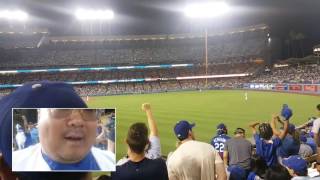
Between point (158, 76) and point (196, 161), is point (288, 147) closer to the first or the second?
point (196, 161)

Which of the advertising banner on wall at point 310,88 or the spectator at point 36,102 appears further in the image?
the advertising banner on wall at point 310,88

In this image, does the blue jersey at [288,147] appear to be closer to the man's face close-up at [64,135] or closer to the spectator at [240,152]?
the spectator at [240,152]

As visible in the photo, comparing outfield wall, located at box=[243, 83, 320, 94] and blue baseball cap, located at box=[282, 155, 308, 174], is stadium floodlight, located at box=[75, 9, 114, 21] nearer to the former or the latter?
outfield wall, located at box=[243, 83, 320, 94]

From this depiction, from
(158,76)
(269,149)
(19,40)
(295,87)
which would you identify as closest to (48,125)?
(269,149)

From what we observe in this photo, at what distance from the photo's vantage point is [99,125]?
1.52 metres

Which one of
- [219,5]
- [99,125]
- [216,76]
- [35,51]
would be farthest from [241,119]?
[35,51]

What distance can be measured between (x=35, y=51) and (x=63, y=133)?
84876 mm

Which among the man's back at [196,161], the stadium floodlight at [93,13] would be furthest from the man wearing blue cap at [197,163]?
the stadium floodlight at [93,13]

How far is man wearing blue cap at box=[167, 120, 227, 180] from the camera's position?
177 inches

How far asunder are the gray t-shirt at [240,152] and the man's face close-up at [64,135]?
622 cm

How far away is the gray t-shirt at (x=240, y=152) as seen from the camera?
286 inches

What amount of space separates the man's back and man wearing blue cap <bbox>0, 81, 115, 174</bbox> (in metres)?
3.17

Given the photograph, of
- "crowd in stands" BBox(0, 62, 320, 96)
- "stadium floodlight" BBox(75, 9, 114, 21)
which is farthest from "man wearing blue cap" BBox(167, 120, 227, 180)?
"stadium floodlight" BBox(75, 9, 114, 21)

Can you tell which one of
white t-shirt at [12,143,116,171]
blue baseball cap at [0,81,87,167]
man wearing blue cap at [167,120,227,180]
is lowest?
man wearing blue cap at [167,120,227,180]
